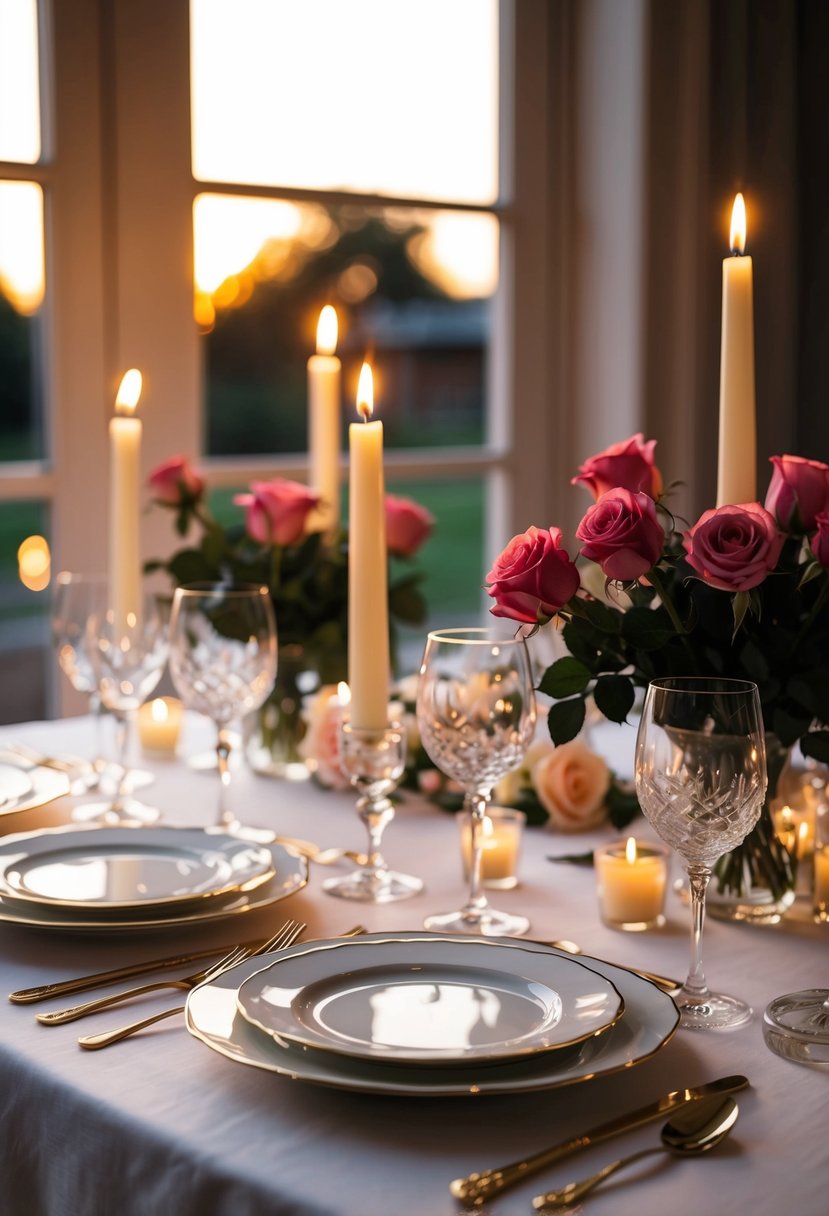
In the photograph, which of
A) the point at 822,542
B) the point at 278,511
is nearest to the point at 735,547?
the point at 822,542

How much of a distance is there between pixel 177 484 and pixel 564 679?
0.73 m

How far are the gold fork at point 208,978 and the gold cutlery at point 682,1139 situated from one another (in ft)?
A: 0.87

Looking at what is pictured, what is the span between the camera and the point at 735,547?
866 mm

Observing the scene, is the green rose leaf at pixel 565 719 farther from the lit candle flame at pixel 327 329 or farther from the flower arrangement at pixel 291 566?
the lit candle flame at pixel 327 329

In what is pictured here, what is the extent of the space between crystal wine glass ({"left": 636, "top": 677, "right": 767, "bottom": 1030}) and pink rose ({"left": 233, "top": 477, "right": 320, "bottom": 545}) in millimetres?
697

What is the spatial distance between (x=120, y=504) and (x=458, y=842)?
500 millimetres

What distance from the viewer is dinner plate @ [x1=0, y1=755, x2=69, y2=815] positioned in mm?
1194

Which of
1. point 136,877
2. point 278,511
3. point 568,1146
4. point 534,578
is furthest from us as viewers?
point 278,511

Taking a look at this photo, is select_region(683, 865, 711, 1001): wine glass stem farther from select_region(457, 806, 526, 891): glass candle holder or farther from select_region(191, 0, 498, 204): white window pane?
select_region(191, 0, 498, 204): white window pane

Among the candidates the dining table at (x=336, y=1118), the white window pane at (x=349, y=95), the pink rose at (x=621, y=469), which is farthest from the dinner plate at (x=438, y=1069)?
the white window pane at (x=349, y=95)

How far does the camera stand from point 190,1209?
2.11 feet

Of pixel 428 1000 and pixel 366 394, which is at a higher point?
pixel 366 394

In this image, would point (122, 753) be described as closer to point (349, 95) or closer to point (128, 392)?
point (128, 392)

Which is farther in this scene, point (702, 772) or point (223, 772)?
point (223, 772)
